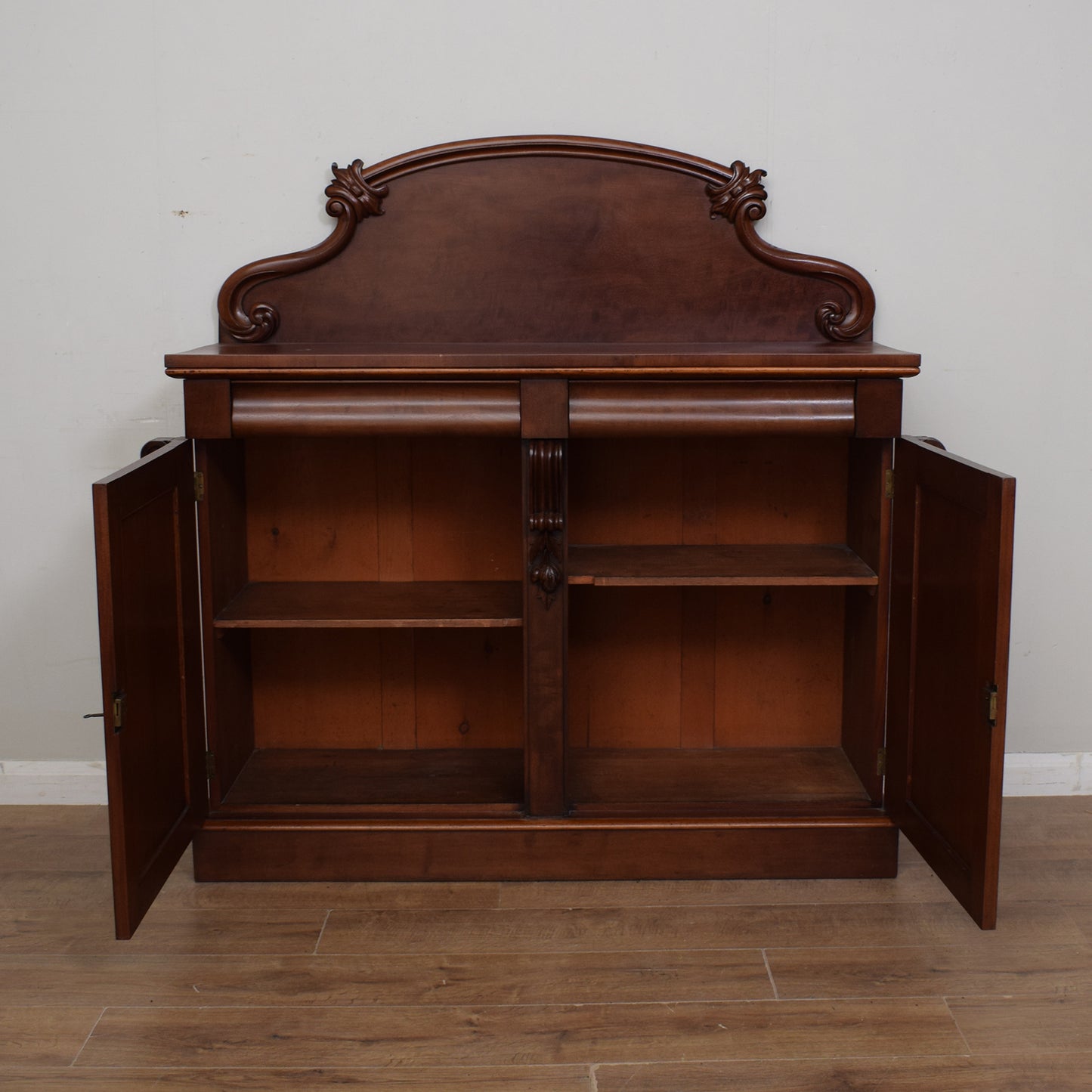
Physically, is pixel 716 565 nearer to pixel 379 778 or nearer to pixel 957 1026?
pixel 379 778

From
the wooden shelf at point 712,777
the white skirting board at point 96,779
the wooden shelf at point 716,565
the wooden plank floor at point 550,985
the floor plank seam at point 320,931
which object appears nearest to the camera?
the wooden plank floor at point 550,985

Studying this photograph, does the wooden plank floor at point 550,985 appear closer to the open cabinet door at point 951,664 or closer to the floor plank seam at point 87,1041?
the floor plank seam at point 87,1041

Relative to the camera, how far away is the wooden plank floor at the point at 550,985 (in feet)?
7.13

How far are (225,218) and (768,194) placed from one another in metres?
1.37

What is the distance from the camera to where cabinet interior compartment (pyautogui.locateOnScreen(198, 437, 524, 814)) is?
9.84 feet

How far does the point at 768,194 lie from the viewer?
3.03 metres

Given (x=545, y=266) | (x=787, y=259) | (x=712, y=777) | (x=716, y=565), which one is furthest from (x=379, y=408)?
(x=712, y=777)

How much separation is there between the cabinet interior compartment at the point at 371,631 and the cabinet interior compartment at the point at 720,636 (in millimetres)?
210

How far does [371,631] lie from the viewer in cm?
322

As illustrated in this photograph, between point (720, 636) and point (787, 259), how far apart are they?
99 cm

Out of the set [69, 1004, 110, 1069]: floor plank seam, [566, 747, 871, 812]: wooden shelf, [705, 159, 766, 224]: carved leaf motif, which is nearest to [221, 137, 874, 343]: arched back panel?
[705, 159, 766, 224]: carved leaf motif

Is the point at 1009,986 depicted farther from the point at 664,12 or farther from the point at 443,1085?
the point at 664,12

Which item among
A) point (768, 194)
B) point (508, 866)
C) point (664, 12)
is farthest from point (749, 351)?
point (508, 866)

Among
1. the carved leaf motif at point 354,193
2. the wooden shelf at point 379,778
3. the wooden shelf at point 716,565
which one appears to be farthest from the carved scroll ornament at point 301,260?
the wooden shelf at point 379,778
